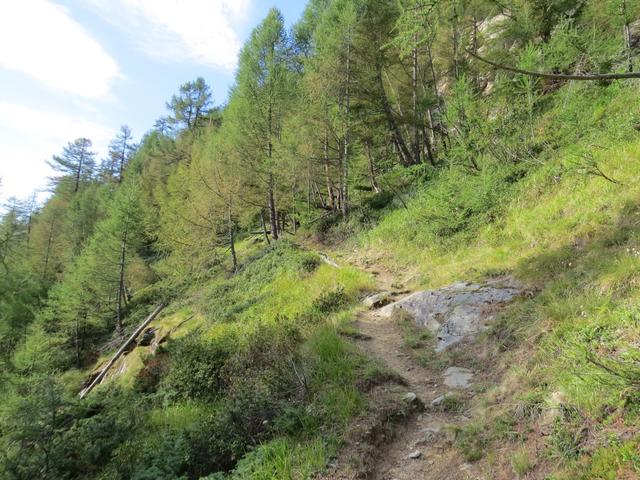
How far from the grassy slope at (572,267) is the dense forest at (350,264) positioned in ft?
0.10

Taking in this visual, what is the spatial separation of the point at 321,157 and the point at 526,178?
32.7 ft

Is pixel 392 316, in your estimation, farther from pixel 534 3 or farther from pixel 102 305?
pixel 102 305

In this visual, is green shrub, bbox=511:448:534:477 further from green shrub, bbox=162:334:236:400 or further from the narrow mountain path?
green shrub, bbox=162:334:236:400

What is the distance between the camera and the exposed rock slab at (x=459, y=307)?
Answer: 5922 millimetres

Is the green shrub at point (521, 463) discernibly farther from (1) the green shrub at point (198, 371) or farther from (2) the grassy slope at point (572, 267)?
(1) the green shrub at point (198, 371)

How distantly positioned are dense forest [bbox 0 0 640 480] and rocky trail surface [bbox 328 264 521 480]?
0.78ft

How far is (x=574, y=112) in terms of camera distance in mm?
9219

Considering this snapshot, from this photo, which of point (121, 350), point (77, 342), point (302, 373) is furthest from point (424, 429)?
point (77, 342)

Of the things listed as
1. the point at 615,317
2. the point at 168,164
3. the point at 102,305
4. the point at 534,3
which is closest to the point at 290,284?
the point at 615,317

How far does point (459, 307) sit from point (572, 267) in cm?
193

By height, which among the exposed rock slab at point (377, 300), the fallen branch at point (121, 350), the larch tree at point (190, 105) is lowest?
the fallen branch at point (121, 350)

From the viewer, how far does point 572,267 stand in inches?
221

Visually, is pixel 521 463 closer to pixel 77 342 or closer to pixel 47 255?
pixel 77 342

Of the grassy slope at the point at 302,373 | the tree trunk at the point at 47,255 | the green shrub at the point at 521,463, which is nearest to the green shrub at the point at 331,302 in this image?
the grassy slope at the point at 302,373
